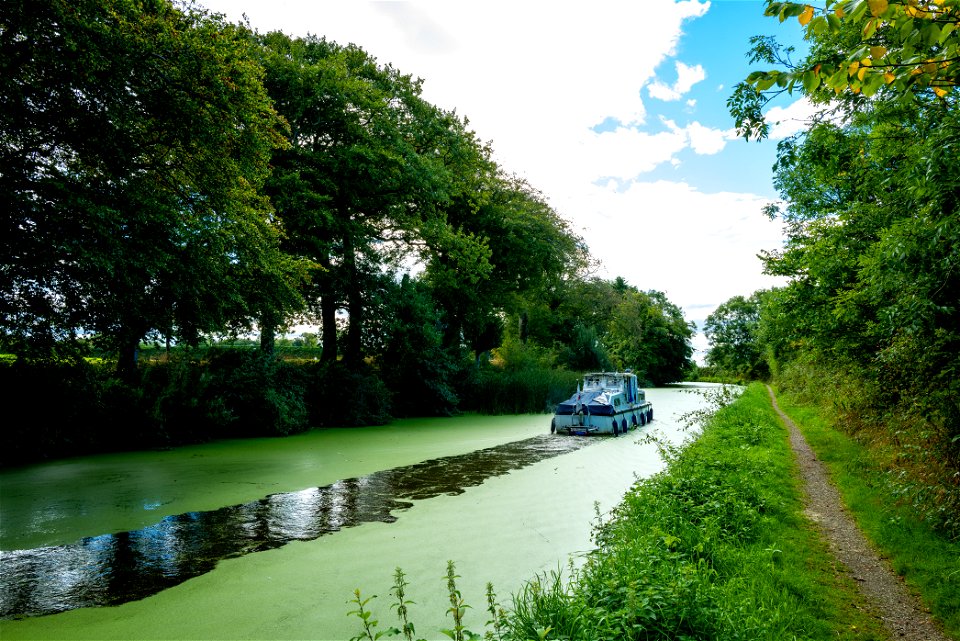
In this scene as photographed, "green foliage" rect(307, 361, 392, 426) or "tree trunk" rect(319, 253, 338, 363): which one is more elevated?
"tree trunk" rect(319, 253, 338, 363)

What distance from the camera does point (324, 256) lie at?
53.7ft

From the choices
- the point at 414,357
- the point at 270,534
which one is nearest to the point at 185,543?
the point at 270,534

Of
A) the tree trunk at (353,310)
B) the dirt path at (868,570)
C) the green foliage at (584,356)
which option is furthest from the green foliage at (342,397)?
Answer: the green foliage at (584,356)

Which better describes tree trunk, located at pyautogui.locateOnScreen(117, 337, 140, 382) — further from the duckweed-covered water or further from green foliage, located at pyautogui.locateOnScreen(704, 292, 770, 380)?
green foliage, located at pyautogui.locateOnScreen(704, 292, 770, 380)

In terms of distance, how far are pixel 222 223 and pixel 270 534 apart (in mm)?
5917

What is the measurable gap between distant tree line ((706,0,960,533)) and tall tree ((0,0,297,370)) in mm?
7991

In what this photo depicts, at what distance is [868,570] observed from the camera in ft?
16.4

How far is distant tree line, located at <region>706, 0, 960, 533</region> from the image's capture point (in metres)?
2.42

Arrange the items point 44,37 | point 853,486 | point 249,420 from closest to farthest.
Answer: point 44,37, point 853,486, point 249,420

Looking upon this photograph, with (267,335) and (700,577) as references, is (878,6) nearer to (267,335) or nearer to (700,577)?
(700,577)

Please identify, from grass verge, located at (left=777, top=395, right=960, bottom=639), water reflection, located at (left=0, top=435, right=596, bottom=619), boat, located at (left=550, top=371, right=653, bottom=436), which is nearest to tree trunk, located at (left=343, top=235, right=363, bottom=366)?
boat, located at (left=550, top=371, right=653, bottom=436)

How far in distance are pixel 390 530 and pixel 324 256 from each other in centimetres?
1140

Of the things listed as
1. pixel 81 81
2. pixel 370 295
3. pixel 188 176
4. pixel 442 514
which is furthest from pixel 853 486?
pixel 370 295

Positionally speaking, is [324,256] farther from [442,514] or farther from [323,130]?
[442,514]
